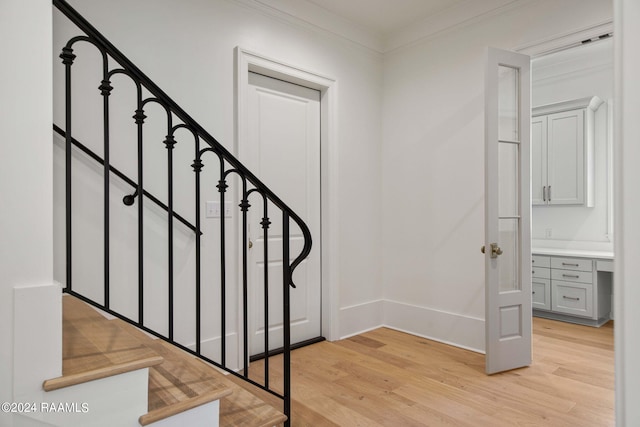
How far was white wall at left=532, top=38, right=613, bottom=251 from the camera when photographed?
4.11 metres

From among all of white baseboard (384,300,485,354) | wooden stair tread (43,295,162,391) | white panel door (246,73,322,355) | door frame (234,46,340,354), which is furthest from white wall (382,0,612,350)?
wooden stair tread (43,295,162,391)

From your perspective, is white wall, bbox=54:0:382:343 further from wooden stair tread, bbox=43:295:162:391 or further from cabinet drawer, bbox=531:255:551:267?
cabinet drawer, bbox=531:255:551:267

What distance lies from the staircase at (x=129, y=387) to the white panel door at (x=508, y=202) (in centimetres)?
183

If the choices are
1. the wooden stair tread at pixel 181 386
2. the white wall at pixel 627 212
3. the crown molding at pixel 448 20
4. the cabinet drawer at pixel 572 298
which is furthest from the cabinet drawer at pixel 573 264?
the wooden stair tread at pixel 181 386

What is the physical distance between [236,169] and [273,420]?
3.52 feet

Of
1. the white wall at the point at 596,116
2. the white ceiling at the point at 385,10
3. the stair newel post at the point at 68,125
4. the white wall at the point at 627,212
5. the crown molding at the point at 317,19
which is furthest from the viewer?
the white wall at the point at 596,116

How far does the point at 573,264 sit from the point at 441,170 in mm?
1903

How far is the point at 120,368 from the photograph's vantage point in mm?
1147

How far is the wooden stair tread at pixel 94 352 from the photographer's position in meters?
1.11

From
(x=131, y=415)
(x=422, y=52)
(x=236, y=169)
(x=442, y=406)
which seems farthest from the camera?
(x=422, y=52)

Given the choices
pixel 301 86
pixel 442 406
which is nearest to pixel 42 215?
pixel 442 406

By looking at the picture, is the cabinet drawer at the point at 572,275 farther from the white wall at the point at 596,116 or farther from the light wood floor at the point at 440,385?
the light wood floor at the point at 440,385

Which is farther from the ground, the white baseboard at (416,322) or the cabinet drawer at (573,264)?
the cabinet drawer at (573,264)

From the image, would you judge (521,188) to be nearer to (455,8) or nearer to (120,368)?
(455,8)
